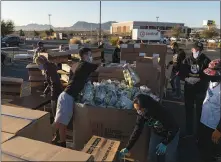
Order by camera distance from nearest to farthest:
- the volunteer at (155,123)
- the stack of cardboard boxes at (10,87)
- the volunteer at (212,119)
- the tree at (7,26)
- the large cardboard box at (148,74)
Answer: the volunteer at (155,123)
the volunteer at (212,119)
the stack of cardboard boxes at (10,87)
the large cardboard box at (148,74)
the tree at (7,26)

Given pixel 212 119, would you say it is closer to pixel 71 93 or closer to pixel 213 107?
pixel 213 107

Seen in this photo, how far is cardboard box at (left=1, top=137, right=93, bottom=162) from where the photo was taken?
1.82 m

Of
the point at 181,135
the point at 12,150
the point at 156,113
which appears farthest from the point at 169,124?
the point at 181,135

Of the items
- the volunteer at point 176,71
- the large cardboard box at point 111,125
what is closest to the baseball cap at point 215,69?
the large cardboard box at point 111,125

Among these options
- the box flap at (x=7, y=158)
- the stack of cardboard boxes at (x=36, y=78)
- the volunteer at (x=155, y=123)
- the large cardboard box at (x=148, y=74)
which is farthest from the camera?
the stack of cardboard boxes at (x=36, y=78)

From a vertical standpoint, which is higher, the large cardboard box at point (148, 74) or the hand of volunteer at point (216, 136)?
the large cardboard box at point (148, 74)

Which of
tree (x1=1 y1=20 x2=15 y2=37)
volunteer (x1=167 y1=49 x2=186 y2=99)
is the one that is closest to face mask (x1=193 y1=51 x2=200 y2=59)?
volunteer (x1=167 y1=49 x2=186 y2=99)

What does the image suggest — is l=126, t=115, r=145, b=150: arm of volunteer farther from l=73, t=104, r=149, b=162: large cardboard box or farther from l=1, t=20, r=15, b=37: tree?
l=1, t=20, r=15, b=37: tree

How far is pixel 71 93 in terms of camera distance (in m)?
3.54

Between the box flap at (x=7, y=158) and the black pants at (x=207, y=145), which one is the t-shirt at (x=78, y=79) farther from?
the box flap at (x=7, y=158)

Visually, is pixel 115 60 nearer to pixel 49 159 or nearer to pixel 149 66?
pixel 149 66

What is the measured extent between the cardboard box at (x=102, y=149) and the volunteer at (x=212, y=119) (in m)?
1.17

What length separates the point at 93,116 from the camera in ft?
11.1

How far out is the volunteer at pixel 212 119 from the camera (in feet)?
9.89
